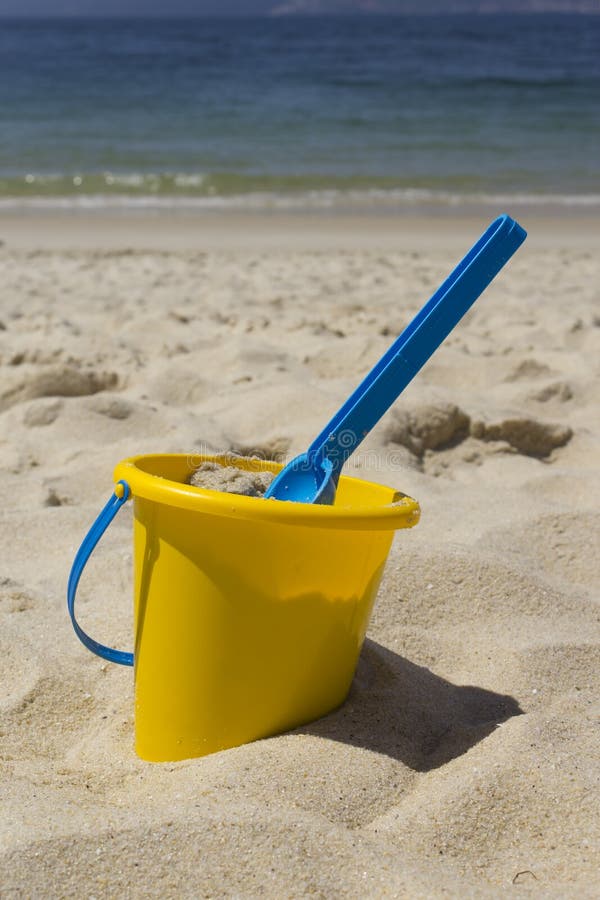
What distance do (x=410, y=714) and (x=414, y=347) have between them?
0.52 metres

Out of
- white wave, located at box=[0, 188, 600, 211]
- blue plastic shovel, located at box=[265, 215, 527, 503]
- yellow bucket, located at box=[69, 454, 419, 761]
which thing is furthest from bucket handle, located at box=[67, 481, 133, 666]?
white wave, located at box=[0, 188, 600, 211]

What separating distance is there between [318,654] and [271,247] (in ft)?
16.2

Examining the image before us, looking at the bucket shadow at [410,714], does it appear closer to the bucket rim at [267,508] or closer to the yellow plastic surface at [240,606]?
the yellow plastic surface at [240,606]

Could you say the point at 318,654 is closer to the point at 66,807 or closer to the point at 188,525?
the point at 188,525

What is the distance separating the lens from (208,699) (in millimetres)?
1199

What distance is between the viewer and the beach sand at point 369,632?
100cm

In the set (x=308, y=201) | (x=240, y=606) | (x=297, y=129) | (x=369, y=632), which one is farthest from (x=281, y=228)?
(x=240, y=606)

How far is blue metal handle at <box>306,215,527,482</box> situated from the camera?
4.05ft

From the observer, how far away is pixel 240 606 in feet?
3.80

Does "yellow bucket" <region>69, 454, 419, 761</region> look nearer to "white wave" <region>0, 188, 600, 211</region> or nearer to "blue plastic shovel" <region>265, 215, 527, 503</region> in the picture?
"blue plastic shovel" <region>265, 215, 527, 503</region>

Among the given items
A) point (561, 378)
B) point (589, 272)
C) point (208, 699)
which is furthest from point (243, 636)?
point (589, 272)

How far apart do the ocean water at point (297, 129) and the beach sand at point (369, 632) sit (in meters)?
5.00

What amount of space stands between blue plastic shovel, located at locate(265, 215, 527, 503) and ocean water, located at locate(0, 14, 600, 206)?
6.84 metres

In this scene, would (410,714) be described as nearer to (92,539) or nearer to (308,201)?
(92,539)
